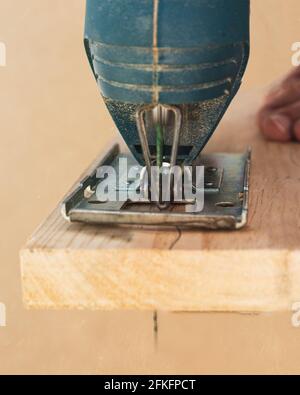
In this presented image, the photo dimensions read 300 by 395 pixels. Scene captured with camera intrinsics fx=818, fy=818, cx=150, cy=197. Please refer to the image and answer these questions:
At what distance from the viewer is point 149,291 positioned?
2.73 ft

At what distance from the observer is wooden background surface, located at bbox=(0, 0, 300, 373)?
1.88m

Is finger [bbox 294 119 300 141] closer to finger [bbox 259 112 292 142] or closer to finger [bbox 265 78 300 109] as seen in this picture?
finger [bbox 259 112 292 142]

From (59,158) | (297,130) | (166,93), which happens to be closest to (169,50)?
(166,93)

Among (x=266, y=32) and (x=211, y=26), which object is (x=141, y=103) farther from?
(x=266, y=32)

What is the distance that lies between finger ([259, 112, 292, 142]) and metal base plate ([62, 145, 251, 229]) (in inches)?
9.5

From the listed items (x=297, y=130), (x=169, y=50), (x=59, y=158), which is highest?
(x=169, y=50)

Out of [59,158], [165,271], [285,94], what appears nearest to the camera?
[165,271]

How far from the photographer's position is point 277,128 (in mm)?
1391

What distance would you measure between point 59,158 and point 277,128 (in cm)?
89

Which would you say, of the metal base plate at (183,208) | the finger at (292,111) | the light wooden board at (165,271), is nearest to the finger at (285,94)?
the finger at (292,111)

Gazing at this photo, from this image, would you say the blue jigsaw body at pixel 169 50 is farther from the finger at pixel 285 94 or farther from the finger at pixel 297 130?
the finger at pixel 285 94

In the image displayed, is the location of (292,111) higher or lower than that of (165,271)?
higher

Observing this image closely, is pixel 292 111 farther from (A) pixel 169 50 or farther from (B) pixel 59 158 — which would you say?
(B) pixel 59 158

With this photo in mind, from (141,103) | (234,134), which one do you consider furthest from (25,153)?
(141,103)
